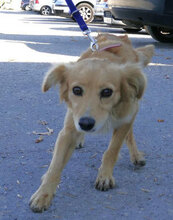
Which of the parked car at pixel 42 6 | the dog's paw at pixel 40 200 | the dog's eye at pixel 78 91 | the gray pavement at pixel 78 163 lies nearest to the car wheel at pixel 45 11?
the parked car at pixel 42 6

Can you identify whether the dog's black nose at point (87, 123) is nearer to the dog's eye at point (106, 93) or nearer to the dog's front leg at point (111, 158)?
the dog's eye at point (106, 93)

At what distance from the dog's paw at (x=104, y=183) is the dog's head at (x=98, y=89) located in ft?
1.47

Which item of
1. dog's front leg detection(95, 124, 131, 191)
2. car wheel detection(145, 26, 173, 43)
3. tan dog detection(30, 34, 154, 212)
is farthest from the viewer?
car wheel detection(145, 26, 173, 43)

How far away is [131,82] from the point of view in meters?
3.46

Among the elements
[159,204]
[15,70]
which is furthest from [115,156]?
[15,70]

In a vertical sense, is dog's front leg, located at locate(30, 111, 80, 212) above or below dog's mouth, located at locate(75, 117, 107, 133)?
below

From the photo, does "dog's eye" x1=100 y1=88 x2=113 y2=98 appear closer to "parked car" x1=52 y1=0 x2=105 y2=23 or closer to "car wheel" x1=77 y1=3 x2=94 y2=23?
"parked car" x1=52 y1=0 x2=105 y2=23

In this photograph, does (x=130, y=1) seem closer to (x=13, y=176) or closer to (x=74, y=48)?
(x=74, y=48)

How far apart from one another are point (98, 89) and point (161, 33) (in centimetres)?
913

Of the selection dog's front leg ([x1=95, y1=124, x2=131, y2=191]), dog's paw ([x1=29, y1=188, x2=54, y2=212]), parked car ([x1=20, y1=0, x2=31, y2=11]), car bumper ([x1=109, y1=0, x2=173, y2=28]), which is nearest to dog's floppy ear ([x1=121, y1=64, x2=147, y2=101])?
dog's front leg ([x1=95, y1=124, x2=131, y2=191])

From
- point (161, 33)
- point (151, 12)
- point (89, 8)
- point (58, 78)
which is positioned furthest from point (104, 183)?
point (89, 8)

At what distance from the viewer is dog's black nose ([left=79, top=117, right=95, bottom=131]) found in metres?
3.03

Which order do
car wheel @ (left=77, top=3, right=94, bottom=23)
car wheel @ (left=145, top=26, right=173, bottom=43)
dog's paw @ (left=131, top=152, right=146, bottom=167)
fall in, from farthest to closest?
car wheel @ (left=77, top=3, right=94, bottom=23) < car wheel @ (left=145, top=26, right=173, bottom=43) < dog's paw @ (left=131, top=152, right=146, bottom=167)

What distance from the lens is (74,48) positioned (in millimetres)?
11070
